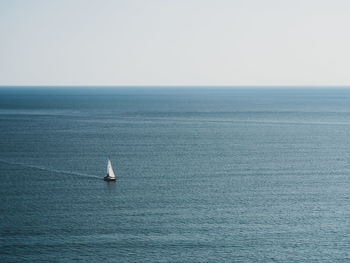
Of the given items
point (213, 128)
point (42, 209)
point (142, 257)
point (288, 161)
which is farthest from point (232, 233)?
point (213, 128)

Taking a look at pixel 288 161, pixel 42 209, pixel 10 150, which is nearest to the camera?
pixel 42 209

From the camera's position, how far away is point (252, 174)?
105438 millimetres

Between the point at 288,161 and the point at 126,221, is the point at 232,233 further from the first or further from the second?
the point at 288,161

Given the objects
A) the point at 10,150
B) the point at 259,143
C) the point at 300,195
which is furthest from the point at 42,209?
the point at 259,143

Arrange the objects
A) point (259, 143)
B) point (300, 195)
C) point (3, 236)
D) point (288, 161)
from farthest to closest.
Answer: point (259, 143), point (288, 161), point (300, 195), point (3, 236)

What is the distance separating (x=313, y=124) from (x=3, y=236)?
14789 centimetres

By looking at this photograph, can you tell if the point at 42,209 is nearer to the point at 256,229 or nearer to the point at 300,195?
the point at 256,229

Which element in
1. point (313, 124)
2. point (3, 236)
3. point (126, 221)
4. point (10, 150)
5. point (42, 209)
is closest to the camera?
point (3, 236)

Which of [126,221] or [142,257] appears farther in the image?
[126,221]

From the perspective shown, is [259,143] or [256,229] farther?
[259,143]

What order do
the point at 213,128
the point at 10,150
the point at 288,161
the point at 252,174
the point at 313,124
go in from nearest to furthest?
1. the point at 252,174
2. the point at 288,161
3. the point at 10,150
4. the point at 213,128
5. the point at 313,124

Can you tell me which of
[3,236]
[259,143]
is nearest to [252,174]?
[259,143]

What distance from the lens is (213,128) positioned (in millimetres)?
184375

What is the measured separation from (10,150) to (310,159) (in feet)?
243
